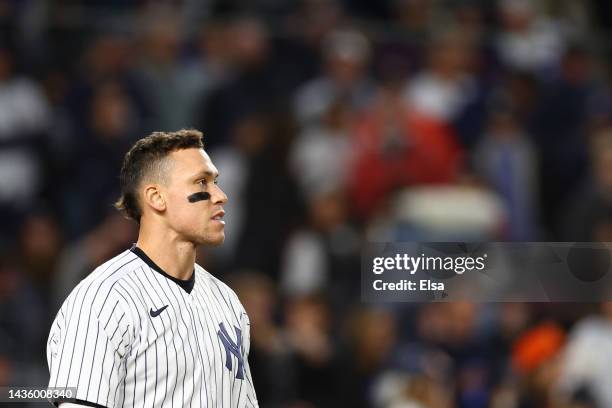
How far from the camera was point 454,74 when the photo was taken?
9844mm

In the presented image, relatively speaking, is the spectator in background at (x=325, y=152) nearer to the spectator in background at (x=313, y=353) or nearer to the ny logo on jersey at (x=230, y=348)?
the spectator in background at (x=313, y=353)

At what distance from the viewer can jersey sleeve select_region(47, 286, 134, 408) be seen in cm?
366

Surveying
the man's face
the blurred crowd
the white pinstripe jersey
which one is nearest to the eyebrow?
the man's face

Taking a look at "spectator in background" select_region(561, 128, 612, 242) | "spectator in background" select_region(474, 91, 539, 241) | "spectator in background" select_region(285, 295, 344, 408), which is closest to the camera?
"spectator in background" select_region(285, 295, 344, 408)

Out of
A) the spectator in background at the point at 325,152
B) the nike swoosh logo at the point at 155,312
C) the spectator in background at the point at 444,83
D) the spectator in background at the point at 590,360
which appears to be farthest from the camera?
the spectator in background at the point at 444,83

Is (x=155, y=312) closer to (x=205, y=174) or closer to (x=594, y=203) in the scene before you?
(x=205, y=174)

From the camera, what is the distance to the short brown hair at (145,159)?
13.3 ft

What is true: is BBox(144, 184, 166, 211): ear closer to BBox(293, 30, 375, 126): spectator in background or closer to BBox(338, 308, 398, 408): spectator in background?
BBox(338, 308, 398, 408): spectator in background

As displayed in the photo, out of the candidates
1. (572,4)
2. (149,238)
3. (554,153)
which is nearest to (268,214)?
(554,153)

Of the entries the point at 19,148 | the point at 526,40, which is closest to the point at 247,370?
the point at 19,148

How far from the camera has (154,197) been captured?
159 inches

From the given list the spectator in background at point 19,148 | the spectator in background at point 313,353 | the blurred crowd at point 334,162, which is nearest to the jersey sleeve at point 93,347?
the blurred crowd at point 334,162

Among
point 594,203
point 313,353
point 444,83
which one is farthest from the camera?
point 444,83

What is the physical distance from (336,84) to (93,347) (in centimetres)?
621
